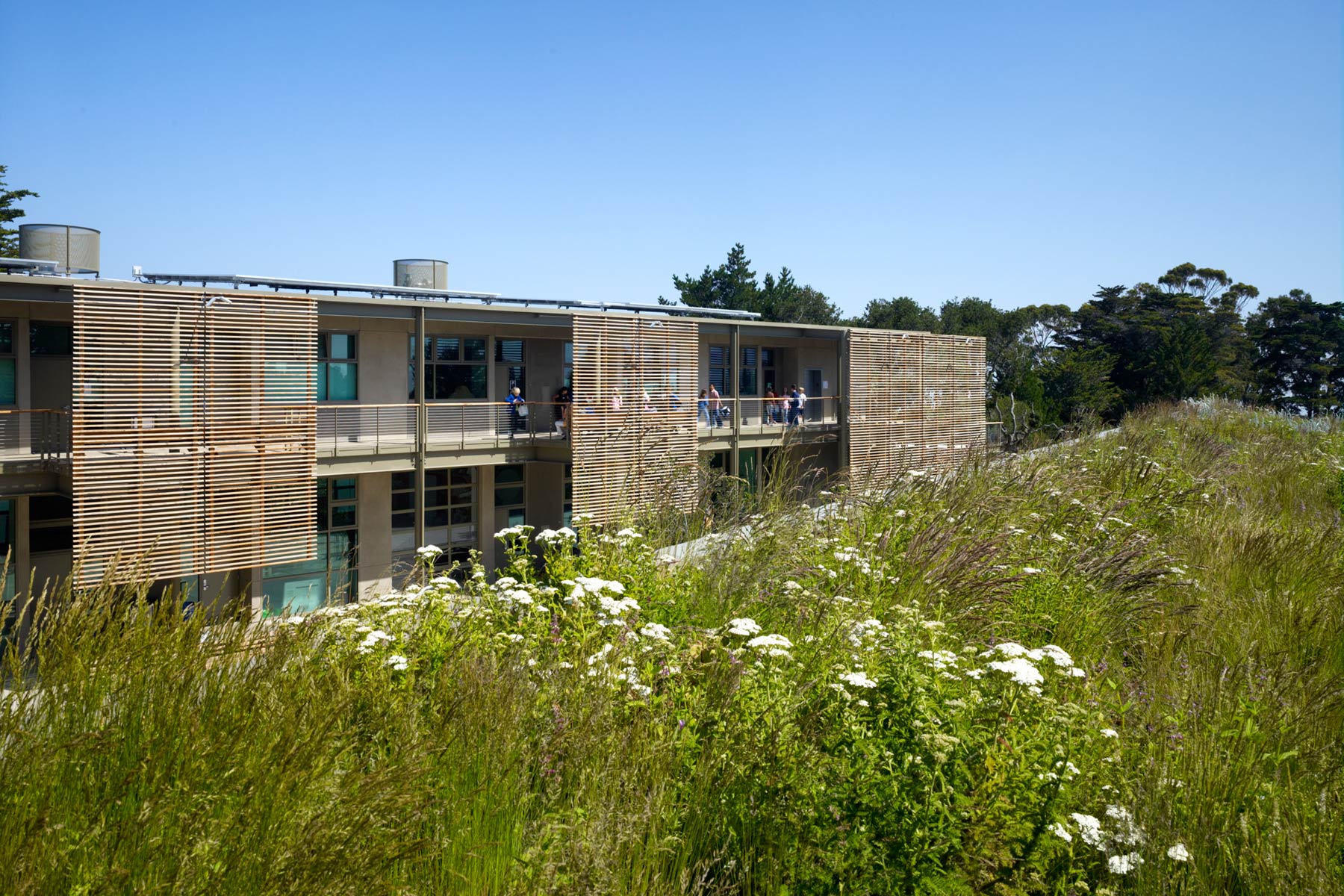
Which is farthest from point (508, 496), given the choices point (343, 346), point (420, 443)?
point (343, 346)

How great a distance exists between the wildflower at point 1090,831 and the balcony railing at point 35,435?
15.1 meters

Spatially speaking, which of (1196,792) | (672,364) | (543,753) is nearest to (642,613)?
(543,753)

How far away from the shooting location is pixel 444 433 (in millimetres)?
18656

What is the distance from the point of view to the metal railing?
2286cm

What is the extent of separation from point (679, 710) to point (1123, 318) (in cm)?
6255

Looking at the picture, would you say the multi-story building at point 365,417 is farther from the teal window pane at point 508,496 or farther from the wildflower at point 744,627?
the wildflower at point 744,627

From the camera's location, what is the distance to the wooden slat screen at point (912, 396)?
85.0ft

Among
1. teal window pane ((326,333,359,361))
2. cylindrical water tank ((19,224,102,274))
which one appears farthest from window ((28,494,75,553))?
teal window pane ((326,333,359,361))

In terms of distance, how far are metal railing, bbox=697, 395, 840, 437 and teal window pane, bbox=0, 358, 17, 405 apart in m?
13.0

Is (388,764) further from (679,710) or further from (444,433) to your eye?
(444,433)

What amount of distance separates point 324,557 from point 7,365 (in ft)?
20.5

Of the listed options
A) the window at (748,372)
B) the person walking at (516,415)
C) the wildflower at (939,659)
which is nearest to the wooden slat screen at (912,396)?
the window at (748,372)

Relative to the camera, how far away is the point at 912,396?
90.8ft

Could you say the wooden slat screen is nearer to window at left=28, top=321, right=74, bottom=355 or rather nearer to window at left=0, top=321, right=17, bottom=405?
window at left=28, top=321, right=74, bottom=355
